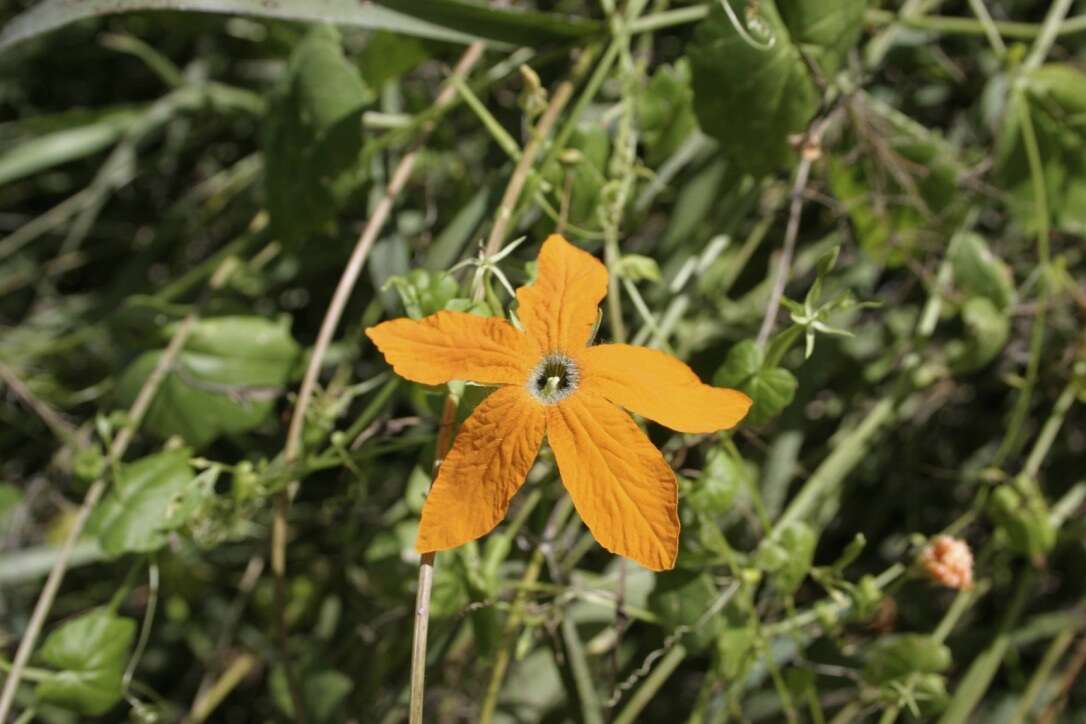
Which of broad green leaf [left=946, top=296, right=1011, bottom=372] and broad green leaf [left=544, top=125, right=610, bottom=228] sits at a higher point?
broad green leaf [left=544, top=125, right=610, bottom=228]

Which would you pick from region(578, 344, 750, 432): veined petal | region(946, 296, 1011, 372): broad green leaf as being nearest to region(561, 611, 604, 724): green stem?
region(578, 344, 750, 432): veined petal

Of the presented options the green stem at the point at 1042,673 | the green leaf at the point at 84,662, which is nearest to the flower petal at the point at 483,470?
the green leaf at the point at 84,662

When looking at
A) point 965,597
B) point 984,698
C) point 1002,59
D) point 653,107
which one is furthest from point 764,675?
point 1002,59

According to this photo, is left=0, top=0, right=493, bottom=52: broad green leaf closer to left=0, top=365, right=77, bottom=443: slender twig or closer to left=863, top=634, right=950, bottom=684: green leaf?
left=0, top=365, right=77, bottom=443: slender twig

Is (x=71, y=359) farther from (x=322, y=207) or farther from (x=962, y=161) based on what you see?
(x=962, y=161)

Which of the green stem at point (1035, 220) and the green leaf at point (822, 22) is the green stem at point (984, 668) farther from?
the green leaf at point (822, 22)

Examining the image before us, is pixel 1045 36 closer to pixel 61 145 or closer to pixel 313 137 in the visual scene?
pixel 313 137

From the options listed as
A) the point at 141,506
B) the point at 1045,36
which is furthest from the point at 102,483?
the point at 1045,36
